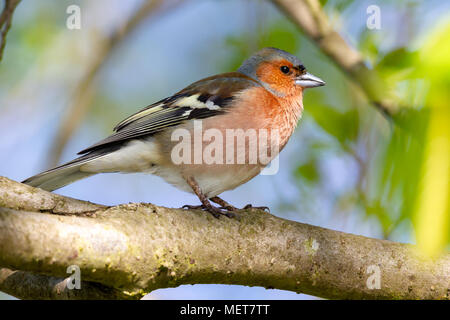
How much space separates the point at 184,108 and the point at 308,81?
4.45 feet

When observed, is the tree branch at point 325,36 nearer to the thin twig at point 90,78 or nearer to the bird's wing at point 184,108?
the bird's wing at point 184,108

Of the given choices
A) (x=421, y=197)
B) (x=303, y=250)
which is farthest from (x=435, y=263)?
(x=421, y=197)

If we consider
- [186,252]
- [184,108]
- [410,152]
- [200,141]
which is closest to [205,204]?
[200,141]

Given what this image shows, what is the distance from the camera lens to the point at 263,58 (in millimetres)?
5383

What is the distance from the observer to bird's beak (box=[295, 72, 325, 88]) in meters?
5.18

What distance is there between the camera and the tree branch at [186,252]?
2.34 m

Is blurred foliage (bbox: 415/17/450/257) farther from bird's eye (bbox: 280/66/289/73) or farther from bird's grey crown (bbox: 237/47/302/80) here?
bird's eye (bbox: 280/66/289/73)

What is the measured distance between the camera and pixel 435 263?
12.0 feet

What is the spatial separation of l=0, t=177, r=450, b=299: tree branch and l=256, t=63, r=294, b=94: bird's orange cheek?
202cm

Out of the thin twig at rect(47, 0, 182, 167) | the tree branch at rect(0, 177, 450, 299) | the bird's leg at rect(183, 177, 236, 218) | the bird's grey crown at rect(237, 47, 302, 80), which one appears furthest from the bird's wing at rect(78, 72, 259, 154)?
the thin twig at rect(47, 0, 182, 167)

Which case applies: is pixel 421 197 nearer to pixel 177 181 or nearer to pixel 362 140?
pixel 362 140

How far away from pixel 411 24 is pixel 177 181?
2.53m

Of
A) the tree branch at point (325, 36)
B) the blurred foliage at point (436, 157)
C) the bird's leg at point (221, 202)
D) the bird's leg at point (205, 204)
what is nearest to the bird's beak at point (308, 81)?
the tree branch at point (325, 36)

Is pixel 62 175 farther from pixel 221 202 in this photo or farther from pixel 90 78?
pixel 90 78
